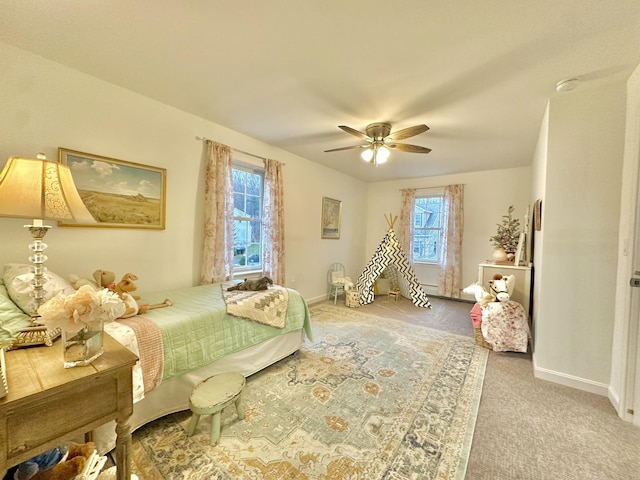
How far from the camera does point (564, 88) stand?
2.03 metres

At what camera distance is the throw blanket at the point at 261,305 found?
85.6 inches

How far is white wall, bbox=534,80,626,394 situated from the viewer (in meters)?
2.04

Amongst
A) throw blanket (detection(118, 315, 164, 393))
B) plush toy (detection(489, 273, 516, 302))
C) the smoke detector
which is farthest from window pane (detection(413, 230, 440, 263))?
throw blanket (detection(118, 315, 164, 393))

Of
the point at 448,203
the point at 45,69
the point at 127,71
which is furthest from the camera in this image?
the point at 448,203

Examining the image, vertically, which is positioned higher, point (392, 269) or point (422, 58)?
point (422, 58)

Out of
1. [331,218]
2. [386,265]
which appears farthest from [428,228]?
[331,218]

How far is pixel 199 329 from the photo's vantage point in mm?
1871

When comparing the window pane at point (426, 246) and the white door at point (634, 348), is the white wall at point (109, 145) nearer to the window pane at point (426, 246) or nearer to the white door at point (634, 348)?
the window pane at point (426, 246)

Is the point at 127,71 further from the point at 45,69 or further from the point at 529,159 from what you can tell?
the point at 529,159

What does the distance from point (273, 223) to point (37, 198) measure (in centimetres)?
249

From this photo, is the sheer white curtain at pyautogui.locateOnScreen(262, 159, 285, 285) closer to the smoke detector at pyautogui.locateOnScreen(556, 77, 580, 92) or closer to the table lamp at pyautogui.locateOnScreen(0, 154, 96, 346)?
the table lamp at pyautogui.locateOnScreen(0, 154, 96, 346)

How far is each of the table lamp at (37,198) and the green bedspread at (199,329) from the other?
64cm

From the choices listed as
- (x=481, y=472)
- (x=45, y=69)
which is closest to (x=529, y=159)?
(x=481, y=472)

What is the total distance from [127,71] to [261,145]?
1.67 m
